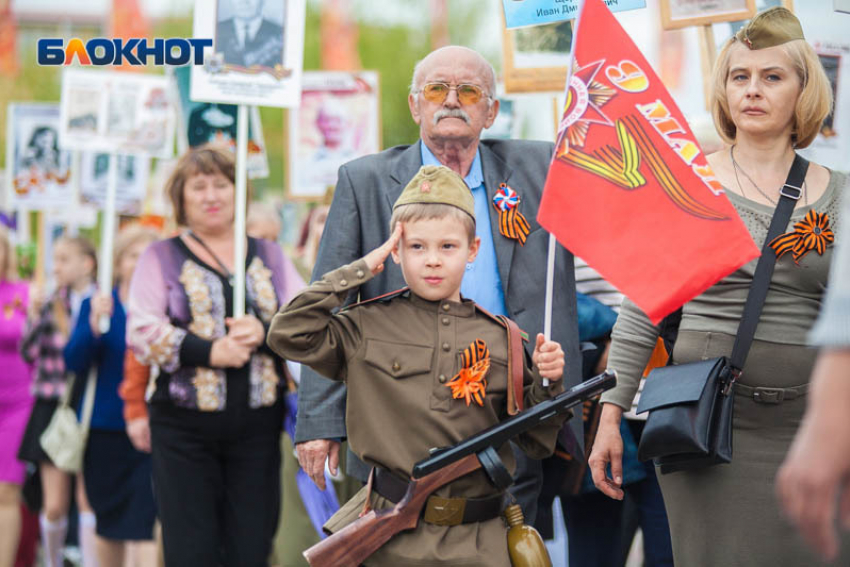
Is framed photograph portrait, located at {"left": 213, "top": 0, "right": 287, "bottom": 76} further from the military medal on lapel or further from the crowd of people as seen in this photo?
the military medal on lapel

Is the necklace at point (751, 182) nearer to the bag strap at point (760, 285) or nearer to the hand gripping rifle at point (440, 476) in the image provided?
the bag strap at point (760, 285)

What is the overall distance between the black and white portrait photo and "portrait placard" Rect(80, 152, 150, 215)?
457 centimetres

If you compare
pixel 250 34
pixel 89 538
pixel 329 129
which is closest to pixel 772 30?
pixel 250 34

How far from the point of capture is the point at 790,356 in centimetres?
369

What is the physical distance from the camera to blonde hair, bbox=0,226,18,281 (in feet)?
27.6

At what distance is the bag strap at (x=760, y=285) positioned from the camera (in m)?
3.70

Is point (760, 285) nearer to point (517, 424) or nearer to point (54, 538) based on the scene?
point (517, 424)

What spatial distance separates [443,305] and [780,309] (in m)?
1.07

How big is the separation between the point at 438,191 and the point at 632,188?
63 centimetres

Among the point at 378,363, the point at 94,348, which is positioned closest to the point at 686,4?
the point at 378,363

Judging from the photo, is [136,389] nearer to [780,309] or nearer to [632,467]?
[632,467]

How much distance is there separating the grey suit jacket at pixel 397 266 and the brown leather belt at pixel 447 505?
59 cm

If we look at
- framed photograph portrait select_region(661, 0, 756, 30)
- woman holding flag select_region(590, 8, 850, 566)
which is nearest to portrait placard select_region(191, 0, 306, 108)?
framed photograph portrait select_region(661, 0, 756, 30)

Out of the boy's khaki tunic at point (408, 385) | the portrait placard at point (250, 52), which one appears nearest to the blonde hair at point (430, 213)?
the boy's khaki tunic at point (408, 385)
